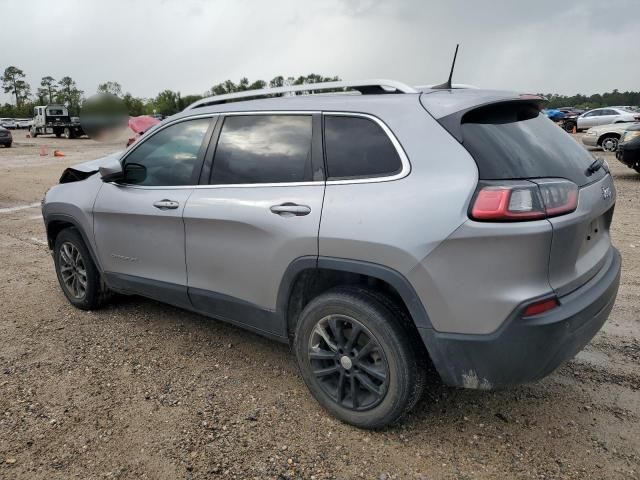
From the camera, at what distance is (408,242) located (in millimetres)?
2326

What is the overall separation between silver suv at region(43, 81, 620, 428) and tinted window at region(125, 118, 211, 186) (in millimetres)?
21

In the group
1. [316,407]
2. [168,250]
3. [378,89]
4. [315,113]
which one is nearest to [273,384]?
[316,407]

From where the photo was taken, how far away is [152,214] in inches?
139

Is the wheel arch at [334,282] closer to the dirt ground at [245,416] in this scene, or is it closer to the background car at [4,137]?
the dirt ground at [245,416]

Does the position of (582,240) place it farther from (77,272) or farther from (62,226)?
(62,226)

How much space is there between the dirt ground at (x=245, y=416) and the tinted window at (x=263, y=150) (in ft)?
4.25

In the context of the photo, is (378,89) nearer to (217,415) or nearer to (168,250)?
(168,250)

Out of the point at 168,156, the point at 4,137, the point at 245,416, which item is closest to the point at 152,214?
the point at 168,156

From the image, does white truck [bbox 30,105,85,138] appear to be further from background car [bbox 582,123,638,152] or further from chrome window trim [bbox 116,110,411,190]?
chrome window trim [bbox 116,110,411,190]

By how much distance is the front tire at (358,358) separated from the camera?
2.49 meters

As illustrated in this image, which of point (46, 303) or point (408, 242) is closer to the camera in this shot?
point (408, 242)

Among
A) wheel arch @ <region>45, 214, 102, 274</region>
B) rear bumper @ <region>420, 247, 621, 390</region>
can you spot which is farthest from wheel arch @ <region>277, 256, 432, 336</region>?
wheel arch @ <region>45, 214, 102, 274</region>

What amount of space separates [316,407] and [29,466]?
1483mm

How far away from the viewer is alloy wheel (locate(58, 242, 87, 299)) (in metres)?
4.35
